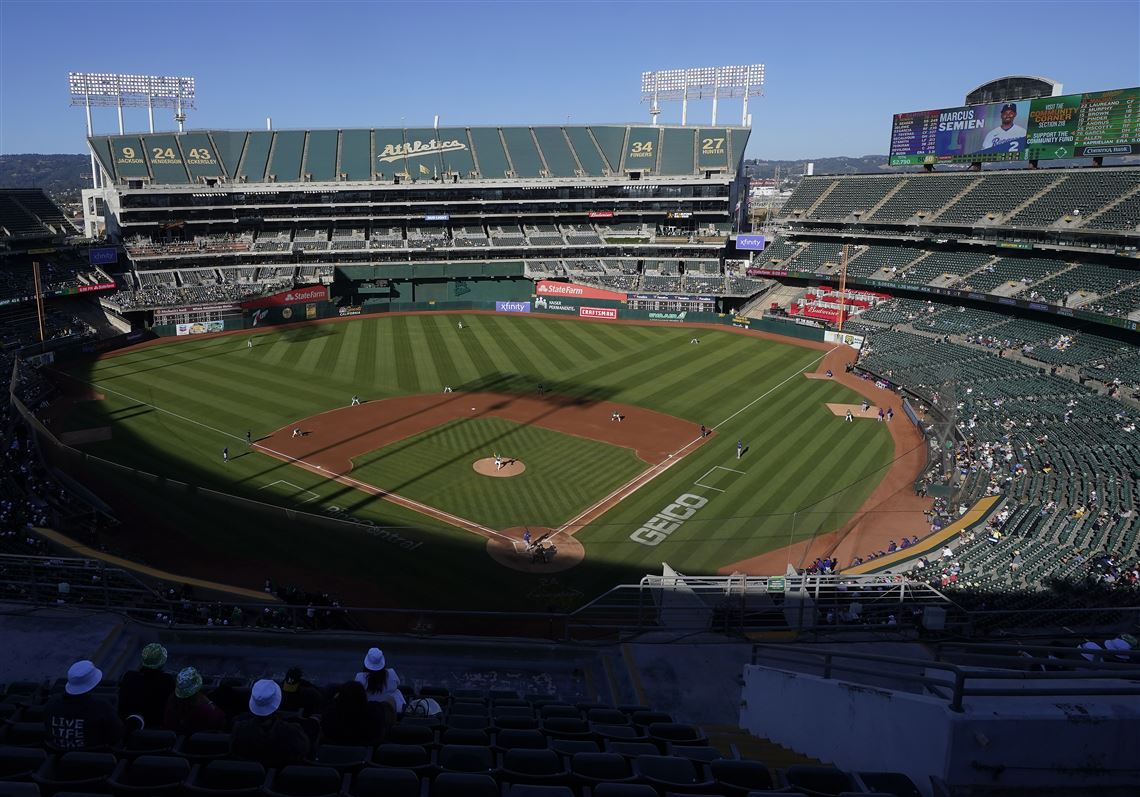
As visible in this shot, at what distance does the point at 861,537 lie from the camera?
74.9 ft

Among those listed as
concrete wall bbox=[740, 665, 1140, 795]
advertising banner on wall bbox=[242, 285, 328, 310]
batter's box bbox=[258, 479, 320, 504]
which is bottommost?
batter's box bbox=[258, 479, 320, 504]

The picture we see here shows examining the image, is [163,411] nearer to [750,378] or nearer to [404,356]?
[404,356]

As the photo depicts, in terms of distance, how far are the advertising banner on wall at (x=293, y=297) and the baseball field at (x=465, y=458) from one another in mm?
4608

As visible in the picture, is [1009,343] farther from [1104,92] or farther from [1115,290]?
[1104,92]

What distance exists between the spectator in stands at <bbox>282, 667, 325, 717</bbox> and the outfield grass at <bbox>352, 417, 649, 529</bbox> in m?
20.4

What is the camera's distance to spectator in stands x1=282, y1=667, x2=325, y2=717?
278 inches

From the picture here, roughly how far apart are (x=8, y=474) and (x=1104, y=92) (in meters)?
66.1

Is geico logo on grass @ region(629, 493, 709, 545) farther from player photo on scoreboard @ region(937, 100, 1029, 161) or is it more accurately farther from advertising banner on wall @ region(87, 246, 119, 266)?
advertising banner on wall @ region(87, 246, 119, 266)

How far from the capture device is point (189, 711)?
666cm

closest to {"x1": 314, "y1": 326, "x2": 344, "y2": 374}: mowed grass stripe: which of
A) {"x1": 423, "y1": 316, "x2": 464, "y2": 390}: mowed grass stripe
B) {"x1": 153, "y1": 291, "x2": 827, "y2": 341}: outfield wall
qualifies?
{"x1": 423, "y1": 316, "x2": 464, "y2": 390}: mowed grass stripe

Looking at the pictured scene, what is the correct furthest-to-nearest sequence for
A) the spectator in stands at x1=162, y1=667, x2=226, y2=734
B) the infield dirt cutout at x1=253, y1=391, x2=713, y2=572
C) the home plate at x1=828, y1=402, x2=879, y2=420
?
the home plate at x1=828, y1=402, x2=879, y2=420
the infield dirt cutout at x1=253, y1=391, x2=713, y2=572
the spectator in stands at x1=162, y1=667, x2=226, y2=734

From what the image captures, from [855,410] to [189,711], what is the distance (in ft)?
134

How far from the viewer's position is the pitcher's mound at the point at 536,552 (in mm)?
24781

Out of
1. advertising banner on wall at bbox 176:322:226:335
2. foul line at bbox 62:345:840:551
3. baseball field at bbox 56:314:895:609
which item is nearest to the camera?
baseball field at bbox 56:314:895:609
